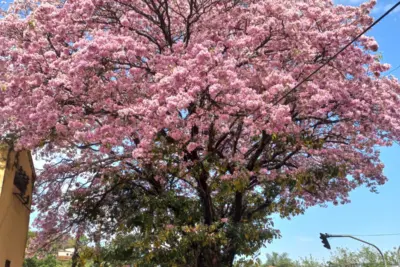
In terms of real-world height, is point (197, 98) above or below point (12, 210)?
above

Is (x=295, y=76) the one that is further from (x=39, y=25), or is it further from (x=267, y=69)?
(x=39, y=25)

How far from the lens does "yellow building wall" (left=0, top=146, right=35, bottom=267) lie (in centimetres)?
1103

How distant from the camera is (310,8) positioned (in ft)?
39.8

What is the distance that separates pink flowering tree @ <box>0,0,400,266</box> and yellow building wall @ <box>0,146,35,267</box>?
0.53m

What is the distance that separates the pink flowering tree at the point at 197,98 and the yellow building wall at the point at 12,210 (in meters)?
0.53

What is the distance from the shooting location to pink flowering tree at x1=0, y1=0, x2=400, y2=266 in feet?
35.6

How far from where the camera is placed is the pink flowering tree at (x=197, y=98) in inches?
427

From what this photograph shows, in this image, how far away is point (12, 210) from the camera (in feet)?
40.0

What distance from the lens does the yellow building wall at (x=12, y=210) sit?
11.0 m

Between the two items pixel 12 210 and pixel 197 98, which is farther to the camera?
pixel 12 210

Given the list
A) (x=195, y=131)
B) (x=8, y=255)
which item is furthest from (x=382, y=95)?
(x=8, y=255)

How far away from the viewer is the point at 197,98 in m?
10.7

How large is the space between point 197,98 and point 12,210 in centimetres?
592

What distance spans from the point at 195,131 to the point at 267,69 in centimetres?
247
